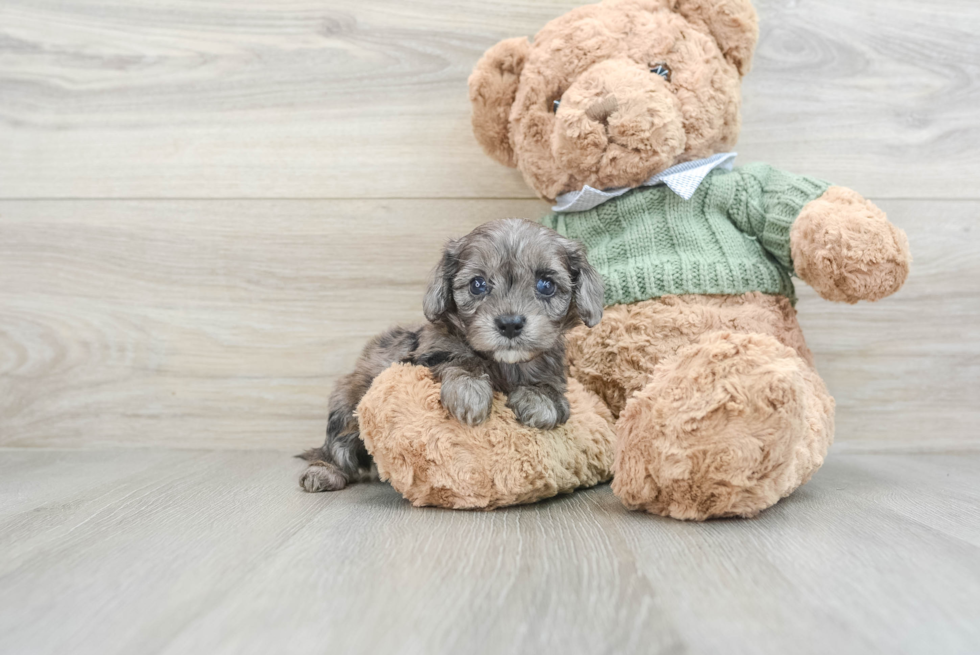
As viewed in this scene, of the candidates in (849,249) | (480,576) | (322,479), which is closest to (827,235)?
(849,249)

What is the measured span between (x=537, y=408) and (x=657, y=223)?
19.4 inches

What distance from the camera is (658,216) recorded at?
1477 millimetres

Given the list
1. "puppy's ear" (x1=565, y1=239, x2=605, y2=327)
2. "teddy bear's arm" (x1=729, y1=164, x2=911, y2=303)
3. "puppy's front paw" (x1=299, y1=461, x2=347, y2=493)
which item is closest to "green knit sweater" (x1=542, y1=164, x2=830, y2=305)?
"teddy bear's arm" (x1=729, y1=164, x2=911, y2=303)

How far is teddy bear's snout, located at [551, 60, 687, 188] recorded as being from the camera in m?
1.38

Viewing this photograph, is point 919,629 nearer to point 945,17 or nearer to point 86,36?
point 945,17

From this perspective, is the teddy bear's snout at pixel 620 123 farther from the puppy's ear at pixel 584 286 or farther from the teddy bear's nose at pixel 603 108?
the puppy's ear at pixel 584 286

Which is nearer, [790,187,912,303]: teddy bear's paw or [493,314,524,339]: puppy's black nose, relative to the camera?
[493,314,524,339]: puppy's black nose

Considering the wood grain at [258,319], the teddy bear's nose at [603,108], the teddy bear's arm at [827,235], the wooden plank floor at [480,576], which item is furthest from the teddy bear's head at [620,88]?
the wooden plank floor at [480,576]

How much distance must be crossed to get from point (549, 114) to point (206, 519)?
3.45 feet

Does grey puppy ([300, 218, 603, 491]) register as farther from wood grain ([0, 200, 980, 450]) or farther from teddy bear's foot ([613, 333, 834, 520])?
wood grain ([0, 200, 980, 450])

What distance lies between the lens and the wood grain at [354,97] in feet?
6.16

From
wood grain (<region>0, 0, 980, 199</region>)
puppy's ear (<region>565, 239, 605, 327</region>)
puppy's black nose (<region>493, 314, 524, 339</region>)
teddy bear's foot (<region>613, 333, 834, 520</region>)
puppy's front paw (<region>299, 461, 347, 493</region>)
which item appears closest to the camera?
teddy bear's foot (<region>613, 333, 834, 520</region>)

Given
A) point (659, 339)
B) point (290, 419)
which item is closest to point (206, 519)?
point (290, 419)

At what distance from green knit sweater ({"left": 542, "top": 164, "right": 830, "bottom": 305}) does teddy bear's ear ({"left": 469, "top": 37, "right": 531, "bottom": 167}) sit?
1.05 ft
